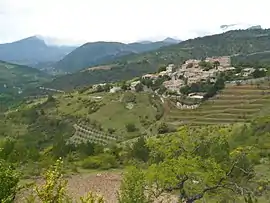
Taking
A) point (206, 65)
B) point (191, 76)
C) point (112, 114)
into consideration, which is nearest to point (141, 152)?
point (112, 114)

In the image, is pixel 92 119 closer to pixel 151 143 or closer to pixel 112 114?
pixel 112 114

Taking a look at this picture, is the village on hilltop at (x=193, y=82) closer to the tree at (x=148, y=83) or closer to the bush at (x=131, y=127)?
the tree at (x=148, y=83)

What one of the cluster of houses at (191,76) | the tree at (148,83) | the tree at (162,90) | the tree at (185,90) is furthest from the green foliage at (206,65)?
the tree at (185,90)

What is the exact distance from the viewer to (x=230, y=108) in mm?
65000

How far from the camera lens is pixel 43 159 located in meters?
36.6

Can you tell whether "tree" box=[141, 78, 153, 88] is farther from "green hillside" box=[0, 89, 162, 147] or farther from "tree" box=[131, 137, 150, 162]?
"tree" box=[131, 137, 150, 162]

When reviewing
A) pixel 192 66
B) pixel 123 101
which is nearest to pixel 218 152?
pixel 123 101

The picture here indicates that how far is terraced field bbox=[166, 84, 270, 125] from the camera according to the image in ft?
202

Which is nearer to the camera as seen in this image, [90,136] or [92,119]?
[90,136]

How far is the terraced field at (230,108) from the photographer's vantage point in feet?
202

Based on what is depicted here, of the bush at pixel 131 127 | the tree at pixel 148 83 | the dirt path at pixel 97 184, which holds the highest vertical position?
the dirt path at pixel 97 184

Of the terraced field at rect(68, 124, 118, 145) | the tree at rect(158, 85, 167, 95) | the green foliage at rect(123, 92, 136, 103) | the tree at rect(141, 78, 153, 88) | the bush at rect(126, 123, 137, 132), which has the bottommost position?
the terraced field at rect(68, 124, 118, 145)

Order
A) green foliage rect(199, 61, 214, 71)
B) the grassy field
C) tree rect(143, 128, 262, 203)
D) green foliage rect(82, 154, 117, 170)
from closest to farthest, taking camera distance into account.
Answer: tree rect(143, 128, 262, 203), green foliage rect(82, 154, 117, 170), the grassy field, green foliage rect(199, 61, 214, 71)

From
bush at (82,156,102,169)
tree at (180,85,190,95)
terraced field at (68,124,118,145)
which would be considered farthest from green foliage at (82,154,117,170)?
tree at (180,85,190,95)
